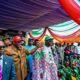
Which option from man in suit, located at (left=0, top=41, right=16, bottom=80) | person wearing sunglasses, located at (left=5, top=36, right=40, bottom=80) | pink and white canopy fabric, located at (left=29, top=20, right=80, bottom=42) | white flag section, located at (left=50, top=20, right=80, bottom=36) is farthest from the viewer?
pink and white canopy fabric, located at (left=29, top=20, right=80, bottom=42)

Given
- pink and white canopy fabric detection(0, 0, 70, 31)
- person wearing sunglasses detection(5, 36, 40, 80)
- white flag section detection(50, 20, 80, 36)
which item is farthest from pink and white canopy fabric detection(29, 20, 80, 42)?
person wearing sunglasses detection(5, 36, 40, 80)

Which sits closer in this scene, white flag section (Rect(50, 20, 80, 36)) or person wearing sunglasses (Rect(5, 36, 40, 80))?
person wearing sunglasses (Rect(5, 36, 40, 80))

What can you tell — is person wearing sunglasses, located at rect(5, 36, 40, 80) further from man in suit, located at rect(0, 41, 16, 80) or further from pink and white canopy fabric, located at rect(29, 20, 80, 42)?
pink and white canopy fabric, located at rect(29, 20, 80, 42)

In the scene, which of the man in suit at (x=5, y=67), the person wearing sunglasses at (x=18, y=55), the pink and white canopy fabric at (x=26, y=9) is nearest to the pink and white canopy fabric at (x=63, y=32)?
the pink and white canopy fabric at (x=26, y=9)

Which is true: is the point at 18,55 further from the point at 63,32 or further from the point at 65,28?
the point at 63,32

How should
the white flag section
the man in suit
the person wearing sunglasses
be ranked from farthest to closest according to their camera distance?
1. the white flag section
2. the person wearing sunglasses
3. the man in suit

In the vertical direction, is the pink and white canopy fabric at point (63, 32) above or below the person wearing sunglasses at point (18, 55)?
above

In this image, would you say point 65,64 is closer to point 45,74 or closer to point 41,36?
point 45,74

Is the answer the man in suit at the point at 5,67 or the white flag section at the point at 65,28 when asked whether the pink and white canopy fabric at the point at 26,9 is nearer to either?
the man in suit at the point at 5,67

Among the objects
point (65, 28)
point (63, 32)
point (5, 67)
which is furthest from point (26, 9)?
point (63, 32)

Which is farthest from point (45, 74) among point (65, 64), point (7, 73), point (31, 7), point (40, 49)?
point (65, 64)

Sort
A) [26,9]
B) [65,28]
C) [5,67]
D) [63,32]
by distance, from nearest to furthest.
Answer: [5,67] < [26,9] < [65,28] < [63,32]

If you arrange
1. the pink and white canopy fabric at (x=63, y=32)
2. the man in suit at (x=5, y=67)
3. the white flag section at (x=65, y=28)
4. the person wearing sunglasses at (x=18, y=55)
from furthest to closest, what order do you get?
the pink and white canopy fabric at (x=63, y=32), the white flag section at (x=65, y=28), the person wearing sunglasses at (x=18, y=55), the man in suit at (x=5, y=67)

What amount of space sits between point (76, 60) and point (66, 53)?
613 millimetres
